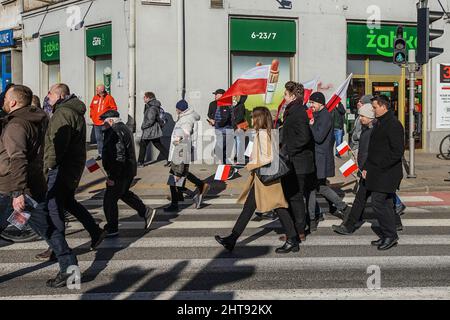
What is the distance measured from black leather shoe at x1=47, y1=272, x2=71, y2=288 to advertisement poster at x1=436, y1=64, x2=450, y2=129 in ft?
51.7

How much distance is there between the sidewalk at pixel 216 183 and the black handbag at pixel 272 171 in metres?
4.95

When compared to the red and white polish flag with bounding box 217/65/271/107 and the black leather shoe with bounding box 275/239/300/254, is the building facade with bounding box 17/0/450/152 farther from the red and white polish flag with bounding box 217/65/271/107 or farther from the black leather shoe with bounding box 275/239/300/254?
the black leather shoe with bounding box 275/239/300/254

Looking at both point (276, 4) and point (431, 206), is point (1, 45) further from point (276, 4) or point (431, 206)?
point (431, 206)

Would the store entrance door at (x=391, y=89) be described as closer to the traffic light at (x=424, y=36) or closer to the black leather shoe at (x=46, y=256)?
the traffic light at (x=424, y=36)

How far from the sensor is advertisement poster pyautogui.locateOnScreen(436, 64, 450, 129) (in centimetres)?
1873

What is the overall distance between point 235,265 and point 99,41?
42.0 feet

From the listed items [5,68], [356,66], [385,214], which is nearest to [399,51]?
[356,66]

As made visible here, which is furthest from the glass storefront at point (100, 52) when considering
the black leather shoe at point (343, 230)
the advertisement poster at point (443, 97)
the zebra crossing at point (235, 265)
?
the black leather shoe at point (343, 230)

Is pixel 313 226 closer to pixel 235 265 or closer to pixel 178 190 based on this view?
pixel 235 265

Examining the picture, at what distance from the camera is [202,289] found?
5.41m

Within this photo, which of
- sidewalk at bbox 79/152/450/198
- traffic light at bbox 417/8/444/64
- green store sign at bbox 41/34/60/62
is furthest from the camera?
green store sign at bbox 41/34/60/62

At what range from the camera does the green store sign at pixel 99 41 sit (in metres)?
17.3

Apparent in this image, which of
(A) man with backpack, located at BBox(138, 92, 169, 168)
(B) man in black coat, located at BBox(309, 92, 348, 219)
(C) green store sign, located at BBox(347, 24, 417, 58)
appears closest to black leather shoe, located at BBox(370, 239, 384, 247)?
(B) man in black coat, located at BBox(309, 92, 348, 219)

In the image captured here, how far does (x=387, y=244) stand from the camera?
23.2 ft
